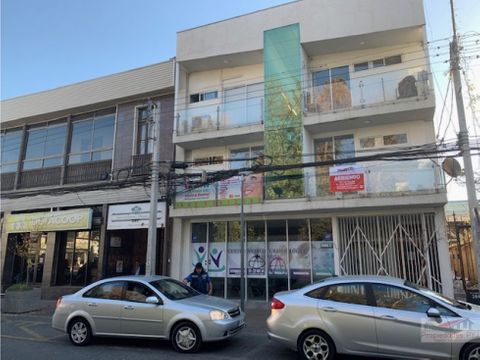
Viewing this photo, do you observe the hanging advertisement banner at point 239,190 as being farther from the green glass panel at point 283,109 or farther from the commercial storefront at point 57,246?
the commercial storefront at point 57,246

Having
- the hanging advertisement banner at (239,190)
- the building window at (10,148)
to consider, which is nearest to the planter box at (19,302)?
the hanging advertisement banner at (239,190)

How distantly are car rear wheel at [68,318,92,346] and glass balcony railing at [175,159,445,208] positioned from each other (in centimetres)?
750

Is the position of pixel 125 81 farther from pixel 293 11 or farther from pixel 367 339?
pixel 367 339

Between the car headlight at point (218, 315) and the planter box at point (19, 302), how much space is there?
9801 mm

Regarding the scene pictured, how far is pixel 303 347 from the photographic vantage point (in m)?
6.83

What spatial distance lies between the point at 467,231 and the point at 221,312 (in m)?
15.2

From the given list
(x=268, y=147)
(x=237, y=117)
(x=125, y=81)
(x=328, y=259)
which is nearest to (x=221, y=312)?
(x=328, y=259)

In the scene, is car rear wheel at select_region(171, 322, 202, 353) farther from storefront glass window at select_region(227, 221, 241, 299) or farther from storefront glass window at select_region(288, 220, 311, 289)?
storefront glass window at select_region(227, 221, 241, 299)

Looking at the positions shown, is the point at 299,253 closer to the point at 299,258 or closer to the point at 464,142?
the point at 299,258

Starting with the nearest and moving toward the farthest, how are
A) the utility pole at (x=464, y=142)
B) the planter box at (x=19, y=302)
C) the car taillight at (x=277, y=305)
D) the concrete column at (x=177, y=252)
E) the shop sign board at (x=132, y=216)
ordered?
the car taillight at (x=277, y=305) < the utility pole at (x=464, y=142) < the planter box at (x=19, y=302) < the concrete column at (x=177, y=252) < the shop sign board at (x=132, y=216)

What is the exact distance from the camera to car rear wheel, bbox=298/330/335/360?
6695 mm

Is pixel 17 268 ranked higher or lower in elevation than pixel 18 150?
lower

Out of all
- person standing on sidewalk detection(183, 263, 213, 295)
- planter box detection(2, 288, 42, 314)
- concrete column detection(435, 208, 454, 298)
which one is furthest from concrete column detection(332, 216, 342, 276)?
planter box detection(2, 288, 42, 314)

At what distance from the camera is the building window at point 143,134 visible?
1805 cm
